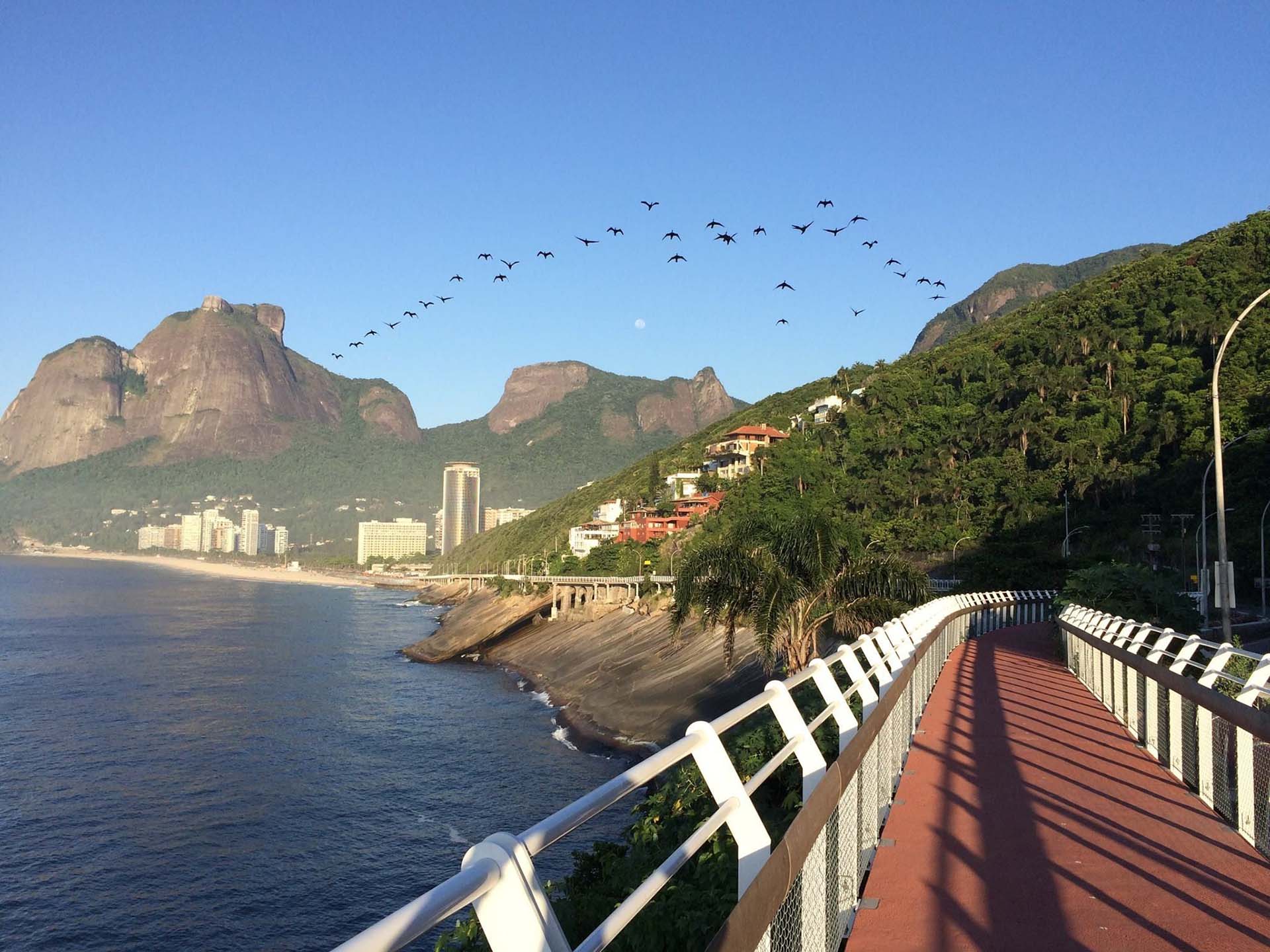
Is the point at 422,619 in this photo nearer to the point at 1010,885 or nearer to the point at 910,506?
the point at 910,506

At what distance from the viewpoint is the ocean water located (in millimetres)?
24281

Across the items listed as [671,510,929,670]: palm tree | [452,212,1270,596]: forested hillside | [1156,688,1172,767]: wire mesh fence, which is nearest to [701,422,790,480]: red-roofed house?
[452,212,1270,596]: forested hillside

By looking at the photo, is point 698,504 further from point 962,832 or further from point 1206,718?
point 962,832

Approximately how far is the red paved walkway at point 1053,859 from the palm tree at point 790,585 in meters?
12.5

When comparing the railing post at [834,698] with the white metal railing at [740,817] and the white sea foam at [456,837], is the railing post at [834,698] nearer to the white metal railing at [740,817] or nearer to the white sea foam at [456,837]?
the white metal railing at [740,817]

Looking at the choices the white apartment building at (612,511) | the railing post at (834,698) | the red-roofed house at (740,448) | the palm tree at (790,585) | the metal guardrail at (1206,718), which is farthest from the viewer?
the white apartment building at (612,511)

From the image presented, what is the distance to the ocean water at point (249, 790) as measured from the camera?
79.7 feet

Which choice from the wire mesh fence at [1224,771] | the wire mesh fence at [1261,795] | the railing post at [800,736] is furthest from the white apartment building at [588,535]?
the railing post at [800,736]

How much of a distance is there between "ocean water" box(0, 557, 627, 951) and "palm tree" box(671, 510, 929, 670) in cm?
669

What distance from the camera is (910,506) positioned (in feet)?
299

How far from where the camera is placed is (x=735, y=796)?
3.84 metres

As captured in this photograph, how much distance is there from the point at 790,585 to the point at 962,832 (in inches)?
683

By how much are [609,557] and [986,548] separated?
43242mm

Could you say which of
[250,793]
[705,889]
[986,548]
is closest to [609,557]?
[986,548]
